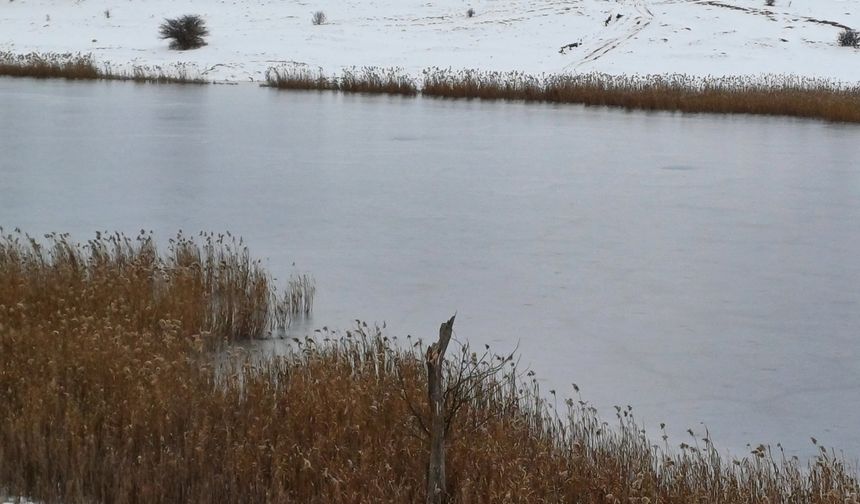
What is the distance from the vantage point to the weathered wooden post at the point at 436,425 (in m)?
3.88

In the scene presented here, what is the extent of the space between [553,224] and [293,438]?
623cm

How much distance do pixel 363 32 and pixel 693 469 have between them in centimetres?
3268

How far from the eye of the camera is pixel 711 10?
37594 millimetres

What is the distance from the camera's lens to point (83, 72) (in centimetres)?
2689

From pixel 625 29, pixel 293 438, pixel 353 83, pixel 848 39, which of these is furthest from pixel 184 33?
pixel 293 438

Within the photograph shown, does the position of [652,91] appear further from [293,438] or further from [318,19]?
[293,438]

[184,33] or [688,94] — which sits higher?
[184,33]

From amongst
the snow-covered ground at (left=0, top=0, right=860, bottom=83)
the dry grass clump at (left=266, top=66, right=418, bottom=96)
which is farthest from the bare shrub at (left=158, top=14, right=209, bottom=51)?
the dry grass clump at (left=266, top=66, right=418, bottom=96)

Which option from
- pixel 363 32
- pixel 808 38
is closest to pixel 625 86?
pixel 808 38

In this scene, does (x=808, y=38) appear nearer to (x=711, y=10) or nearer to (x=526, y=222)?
(x=711, y=10)

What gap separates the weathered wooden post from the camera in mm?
3879

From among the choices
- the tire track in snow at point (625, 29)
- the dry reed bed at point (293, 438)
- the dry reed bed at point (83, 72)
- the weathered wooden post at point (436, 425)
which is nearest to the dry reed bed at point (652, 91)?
the dry reed bed at point (83, 72)

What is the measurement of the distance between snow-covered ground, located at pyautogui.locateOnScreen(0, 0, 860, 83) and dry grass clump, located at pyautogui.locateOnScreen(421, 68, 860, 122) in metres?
3.97

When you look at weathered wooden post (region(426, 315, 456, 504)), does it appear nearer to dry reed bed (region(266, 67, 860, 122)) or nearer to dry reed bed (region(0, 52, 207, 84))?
dry reed bed (region(266, 67, 860, 122))
